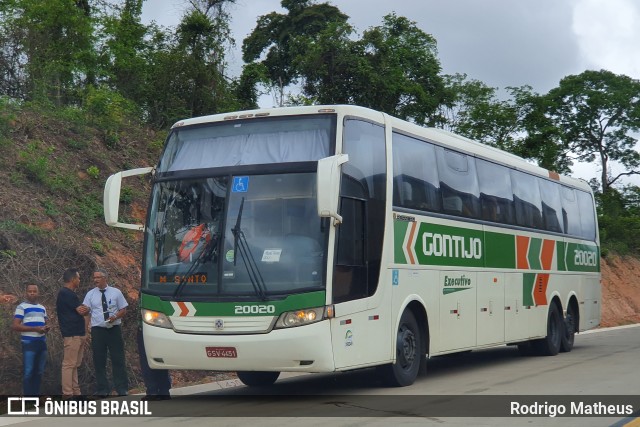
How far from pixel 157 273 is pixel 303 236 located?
2.03 m

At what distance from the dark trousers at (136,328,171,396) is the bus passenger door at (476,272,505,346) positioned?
5906mm

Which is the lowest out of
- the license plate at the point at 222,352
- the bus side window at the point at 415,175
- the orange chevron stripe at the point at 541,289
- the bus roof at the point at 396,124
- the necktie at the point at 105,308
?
the license plate at the point at 222,352

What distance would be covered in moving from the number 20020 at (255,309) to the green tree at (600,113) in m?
47.4

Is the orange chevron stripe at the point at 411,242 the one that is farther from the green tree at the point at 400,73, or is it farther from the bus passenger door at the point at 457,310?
the green tree at the point at 400,73

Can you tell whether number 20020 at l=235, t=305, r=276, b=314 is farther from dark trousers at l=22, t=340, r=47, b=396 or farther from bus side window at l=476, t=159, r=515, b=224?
bus side window at l=476, t=159, r=515, b=224

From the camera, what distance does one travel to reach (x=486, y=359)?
19.5 m

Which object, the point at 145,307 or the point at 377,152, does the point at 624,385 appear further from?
the point at 145,307

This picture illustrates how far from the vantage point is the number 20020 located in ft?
37.5

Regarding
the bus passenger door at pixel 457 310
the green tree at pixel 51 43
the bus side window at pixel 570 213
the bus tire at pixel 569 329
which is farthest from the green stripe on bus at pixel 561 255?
the green tree at pixel 51 43

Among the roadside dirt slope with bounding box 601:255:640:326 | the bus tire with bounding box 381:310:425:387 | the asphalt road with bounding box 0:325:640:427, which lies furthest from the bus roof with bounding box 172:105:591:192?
the roadside dirt slope with bounding box 601:255:640:326

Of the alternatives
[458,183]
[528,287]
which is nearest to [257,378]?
[458,183]

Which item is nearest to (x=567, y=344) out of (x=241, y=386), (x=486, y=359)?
(x=486, y=359)

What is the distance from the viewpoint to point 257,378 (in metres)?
14.3

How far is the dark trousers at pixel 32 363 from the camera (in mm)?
12078
